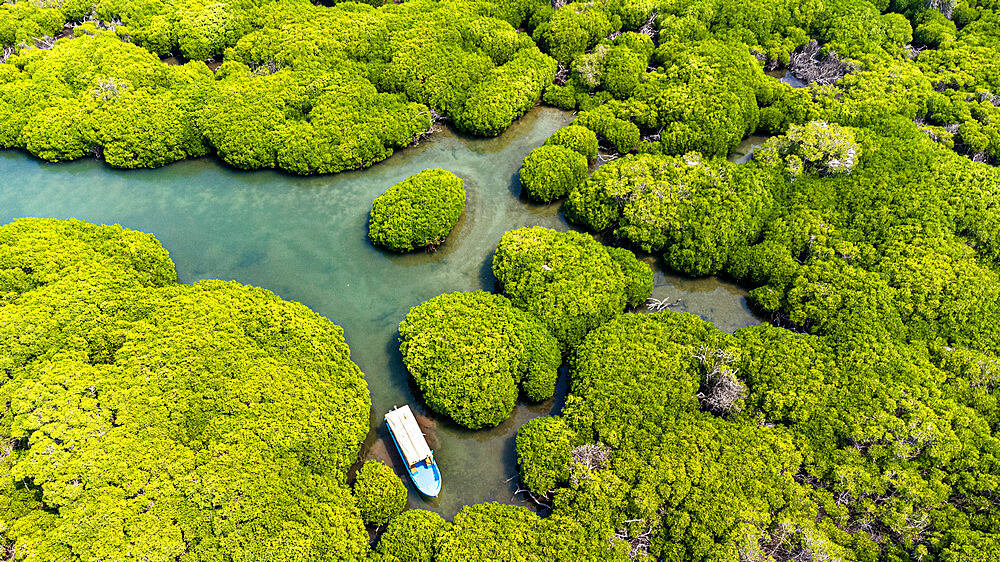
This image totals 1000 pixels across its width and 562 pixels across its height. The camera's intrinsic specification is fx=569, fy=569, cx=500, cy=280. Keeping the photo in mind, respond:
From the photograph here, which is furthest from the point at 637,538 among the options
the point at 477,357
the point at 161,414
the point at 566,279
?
the point at 161,414

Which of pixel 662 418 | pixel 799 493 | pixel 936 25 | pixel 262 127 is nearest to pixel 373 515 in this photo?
pixel 662 418

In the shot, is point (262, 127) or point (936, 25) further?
point (936, 25)

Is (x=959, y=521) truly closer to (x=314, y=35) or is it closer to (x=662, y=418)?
(x=662, y=418)

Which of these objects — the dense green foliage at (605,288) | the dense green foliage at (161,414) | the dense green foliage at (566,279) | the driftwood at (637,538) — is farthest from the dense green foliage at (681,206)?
the dense green foliage at (161,414)

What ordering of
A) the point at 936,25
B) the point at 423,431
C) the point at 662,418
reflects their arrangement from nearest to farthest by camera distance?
the point at 662,418, the point at 423,431, the point at 936,25

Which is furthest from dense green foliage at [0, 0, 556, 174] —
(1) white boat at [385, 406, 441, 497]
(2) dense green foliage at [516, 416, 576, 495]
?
(2) dense green foliage at [516, 416, 576, 495]

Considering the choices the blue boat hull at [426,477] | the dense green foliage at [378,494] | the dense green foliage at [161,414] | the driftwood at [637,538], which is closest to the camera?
the dense green foliage at [161,414]

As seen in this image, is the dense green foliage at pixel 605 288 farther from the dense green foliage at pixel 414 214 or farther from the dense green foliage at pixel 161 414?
the dense green foliage at pixel 414 214
